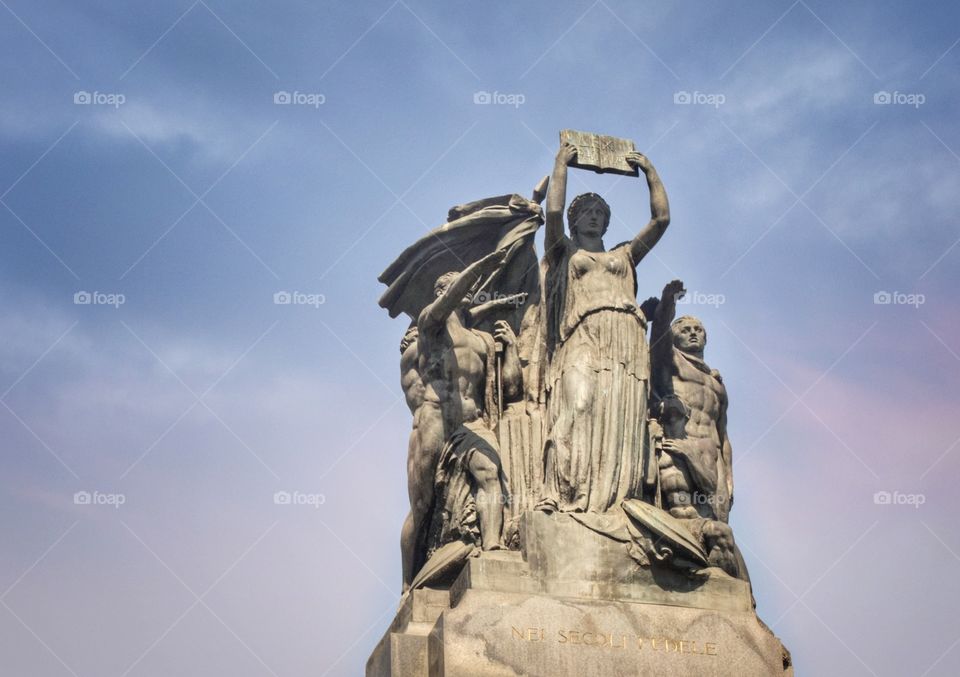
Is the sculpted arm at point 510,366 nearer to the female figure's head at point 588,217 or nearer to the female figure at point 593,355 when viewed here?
the female figure at point 593,355

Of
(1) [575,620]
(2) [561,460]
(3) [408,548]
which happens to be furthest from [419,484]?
(1) [575,620]

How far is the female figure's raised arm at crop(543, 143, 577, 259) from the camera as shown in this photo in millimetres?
21094

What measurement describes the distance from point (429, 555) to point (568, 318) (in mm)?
3544

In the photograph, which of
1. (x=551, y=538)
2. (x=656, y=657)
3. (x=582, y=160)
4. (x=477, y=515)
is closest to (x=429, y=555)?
(x=477, y=515)

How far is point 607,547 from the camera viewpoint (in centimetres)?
1894

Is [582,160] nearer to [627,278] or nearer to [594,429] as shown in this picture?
[627,278]

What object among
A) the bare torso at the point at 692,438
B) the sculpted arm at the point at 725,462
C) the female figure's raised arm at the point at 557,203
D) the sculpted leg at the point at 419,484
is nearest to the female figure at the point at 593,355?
the female figure's raised arm at the point at 557,203

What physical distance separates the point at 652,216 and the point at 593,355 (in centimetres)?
225

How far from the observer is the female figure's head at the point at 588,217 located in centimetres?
2164

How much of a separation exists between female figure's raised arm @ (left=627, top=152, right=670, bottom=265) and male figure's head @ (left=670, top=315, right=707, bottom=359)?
1.42m

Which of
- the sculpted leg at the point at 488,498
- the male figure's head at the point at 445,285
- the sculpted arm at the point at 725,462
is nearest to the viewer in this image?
the sculpted leg at the point at 488,498

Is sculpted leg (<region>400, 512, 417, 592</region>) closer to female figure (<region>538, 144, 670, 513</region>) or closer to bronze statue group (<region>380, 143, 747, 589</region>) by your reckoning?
bronze statue group (<region>380, 143, 747, 589</region>)

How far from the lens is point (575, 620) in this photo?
1834cm

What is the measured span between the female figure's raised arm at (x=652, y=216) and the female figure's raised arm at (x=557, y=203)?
892 millimetres
